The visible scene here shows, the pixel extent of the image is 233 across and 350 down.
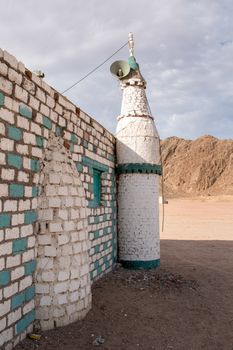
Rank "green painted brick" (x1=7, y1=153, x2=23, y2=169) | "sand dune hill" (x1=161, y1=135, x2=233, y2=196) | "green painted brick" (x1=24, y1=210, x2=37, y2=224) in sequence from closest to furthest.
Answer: "green painted brick" (x1=7, y1=153, x2=23, y2=169), "green painted brick" (x1=24, y1=210, x2=37, y2=224), "sand dune hill" (x1=161, y1=135, x2=233, y2=196)

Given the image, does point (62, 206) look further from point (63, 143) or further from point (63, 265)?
point (63, 143)

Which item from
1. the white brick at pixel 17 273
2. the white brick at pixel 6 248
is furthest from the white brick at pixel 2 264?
the white brick at pixel 17 273

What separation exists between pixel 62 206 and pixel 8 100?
1850 mm

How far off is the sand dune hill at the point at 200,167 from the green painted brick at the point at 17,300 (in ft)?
255

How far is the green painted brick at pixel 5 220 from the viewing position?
15.8 ft

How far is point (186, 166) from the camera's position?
301ft

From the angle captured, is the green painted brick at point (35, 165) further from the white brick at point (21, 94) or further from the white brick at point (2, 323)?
the white brick at point (2, 323)

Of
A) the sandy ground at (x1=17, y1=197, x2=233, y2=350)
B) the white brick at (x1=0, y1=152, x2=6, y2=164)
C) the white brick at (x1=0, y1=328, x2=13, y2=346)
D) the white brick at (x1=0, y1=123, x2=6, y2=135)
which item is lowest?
the sandy ground at (x1=17, y1=197, x2=233, y2=350)

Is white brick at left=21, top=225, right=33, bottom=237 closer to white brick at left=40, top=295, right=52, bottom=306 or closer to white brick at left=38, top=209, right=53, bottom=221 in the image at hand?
white brick at left=38, top=209, right=53, bottom=221

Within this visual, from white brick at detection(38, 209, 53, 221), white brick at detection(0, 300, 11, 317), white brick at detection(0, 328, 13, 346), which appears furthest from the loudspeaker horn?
white brick at detection(0, 328, 13, 346)

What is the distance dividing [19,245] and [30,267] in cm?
48

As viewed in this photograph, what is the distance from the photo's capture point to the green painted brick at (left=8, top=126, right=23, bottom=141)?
16.7 ft

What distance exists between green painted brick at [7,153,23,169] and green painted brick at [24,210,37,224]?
691mm

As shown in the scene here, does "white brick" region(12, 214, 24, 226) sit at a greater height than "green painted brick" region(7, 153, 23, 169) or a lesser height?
lesser
